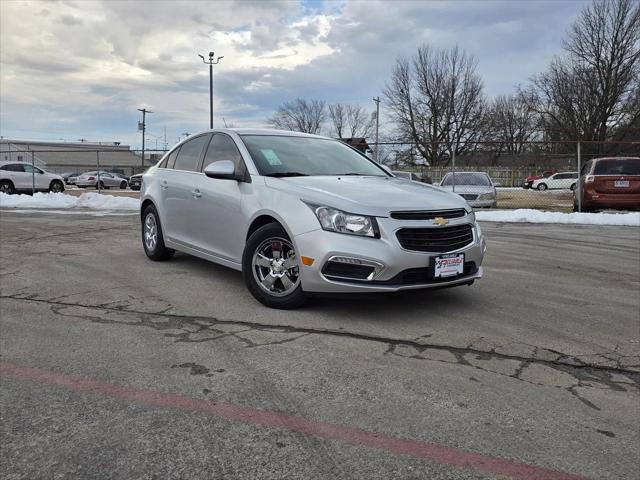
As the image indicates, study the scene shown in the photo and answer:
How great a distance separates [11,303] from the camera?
4895 mm

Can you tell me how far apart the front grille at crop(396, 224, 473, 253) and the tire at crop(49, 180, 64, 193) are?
2476cm

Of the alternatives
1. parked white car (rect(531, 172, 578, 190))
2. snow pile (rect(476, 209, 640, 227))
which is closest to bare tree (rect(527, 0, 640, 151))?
parked white car (rect(531, 172, 578, 190))

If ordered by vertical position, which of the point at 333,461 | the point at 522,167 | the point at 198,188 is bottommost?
the point at 333,461

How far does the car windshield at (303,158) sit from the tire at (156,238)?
196cm

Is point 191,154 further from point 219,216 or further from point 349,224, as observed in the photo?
point 349,224

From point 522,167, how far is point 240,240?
30.4 m

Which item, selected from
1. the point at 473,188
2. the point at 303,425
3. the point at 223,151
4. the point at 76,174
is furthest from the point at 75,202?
the point at 76,174

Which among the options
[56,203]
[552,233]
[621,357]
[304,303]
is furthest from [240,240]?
[56,203]

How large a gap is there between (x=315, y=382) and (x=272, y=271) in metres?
1.60

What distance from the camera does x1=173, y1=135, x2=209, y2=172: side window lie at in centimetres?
597

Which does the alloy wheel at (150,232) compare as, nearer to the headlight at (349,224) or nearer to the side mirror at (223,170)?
the side mirror at (223,170)

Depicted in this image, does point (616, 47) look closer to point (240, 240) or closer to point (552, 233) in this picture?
point (552, 233)

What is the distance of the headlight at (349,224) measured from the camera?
406 cm

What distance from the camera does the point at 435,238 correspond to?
427 cm
